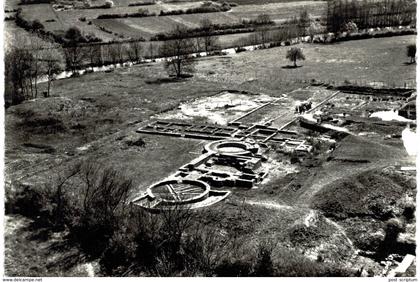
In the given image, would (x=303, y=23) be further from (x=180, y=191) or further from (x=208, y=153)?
(x=180, y=191)

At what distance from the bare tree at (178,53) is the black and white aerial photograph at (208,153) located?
579 mm

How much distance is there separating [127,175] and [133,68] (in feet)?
161

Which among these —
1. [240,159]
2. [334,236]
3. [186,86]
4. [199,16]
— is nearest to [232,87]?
[186,86]

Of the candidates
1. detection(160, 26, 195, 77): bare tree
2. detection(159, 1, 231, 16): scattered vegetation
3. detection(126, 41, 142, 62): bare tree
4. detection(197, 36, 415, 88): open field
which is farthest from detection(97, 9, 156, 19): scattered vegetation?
detection(197, 36, 415, 88): open field

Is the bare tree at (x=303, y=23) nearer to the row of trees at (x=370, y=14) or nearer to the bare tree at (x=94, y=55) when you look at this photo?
the row of trees at (x=370, y=14)

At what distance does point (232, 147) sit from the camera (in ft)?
176

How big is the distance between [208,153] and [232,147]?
10.7 ft

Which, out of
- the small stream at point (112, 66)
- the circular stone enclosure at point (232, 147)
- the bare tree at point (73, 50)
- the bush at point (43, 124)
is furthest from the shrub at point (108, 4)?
the circular stone enclosure at point (232, 147)

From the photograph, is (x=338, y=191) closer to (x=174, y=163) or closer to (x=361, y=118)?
(x=174, y=163)

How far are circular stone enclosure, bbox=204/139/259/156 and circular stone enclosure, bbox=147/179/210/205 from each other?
749 centimetres

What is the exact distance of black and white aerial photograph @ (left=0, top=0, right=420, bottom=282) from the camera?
2889 centimetres

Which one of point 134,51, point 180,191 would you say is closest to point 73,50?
point 134,51

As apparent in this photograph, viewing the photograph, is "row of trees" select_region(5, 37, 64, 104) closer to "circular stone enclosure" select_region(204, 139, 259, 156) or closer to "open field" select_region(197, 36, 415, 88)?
"open field" select_region(197, 36, 415, 88)

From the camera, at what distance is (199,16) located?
136125 millimetres
